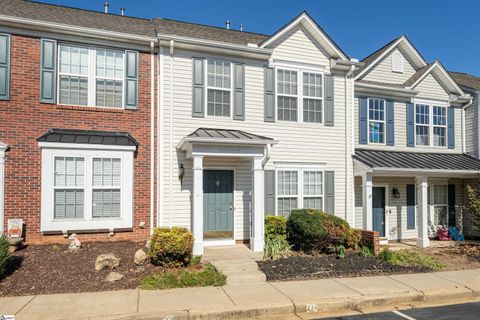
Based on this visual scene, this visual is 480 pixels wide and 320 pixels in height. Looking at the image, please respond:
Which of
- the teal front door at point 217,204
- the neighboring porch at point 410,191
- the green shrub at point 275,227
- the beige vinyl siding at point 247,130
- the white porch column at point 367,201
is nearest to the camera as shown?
the beige vinyl siding at point 247,130

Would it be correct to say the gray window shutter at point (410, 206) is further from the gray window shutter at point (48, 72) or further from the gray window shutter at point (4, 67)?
the gray window shutter at point (4, 67)

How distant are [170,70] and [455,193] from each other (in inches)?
492

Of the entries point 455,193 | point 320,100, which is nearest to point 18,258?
point 320,100

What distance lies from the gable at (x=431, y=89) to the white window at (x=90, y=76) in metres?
11.2

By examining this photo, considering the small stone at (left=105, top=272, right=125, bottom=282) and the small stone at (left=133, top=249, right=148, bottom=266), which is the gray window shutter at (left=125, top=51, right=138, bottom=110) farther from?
the small stone at (left=105, top=272, right=125, bottom=282)

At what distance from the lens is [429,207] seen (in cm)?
1423

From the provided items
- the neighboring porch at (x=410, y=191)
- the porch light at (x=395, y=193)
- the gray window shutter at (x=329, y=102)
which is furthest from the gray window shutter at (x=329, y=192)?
the porch light at (x=395, y=193)

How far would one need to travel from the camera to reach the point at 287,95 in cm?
1159

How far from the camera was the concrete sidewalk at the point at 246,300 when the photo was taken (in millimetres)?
5828

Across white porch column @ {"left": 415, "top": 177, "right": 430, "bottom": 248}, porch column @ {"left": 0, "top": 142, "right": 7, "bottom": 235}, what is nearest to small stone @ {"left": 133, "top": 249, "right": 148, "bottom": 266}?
porch column @ {"left": 0, "top": 142, "right": 7, "bottom": 235}

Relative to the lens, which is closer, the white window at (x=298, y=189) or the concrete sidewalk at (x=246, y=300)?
the concrete sidewalk at (x=246, y=300)

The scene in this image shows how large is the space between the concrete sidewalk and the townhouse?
2.52 meters

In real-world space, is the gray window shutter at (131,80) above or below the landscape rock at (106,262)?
above

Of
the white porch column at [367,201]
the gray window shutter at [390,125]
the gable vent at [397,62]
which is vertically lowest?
the white porch column at [367,201]
